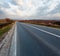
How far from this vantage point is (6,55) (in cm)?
795

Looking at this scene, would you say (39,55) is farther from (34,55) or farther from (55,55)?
(55,55)

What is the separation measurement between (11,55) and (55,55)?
217 centimetres

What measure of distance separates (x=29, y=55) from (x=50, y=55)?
0.99 m

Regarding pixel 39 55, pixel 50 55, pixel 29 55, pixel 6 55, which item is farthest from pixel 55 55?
pixel 6 55

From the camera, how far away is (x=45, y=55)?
725 centimetres

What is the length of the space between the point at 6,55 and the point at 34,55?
4.99ft

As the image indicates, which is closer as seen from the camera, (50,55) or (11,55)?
(50,55)

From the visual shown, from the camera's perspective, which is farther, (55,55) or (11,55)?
(11,55)

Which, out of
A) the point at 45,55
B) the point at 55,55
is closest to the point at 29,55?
the point at 45,55

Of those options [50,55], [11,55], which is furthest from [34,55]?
[11,55]

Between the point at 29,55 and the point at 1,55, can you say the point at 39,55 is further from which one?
the point at 1,55

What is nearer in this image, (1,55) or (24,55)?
(24,55)

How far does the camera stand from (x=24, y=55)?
7.53m

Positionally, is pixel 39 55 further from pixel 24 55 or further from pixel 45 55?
pixel 24 55
